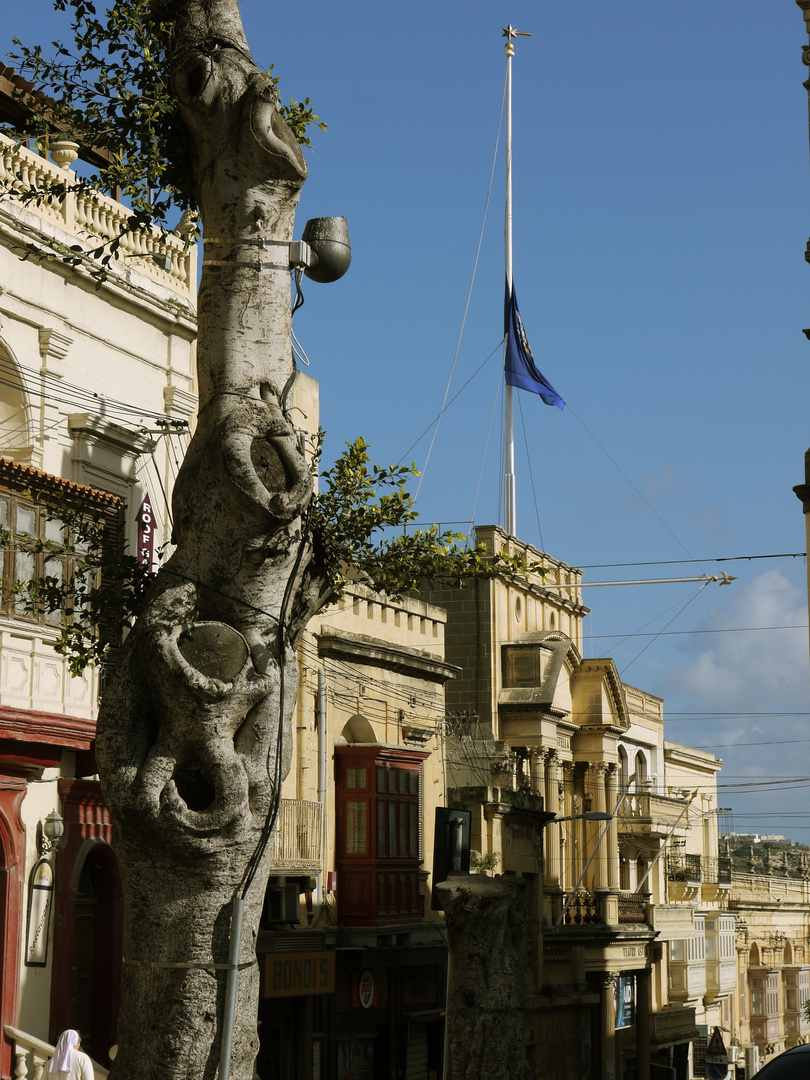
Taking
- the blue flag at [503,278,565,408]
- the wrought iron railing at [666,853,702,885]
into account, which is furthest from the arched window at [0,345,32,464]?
the wrought iron railing at [666,853,702,885]

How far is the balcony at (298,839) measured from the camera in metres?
23.7

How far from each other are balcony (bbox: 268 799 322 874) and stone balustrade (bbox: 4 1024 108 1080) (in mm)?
7292

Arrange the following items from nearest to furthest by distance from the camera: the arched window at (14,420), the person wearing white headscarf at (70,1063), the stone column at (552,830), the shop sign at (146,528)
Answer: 1. the person wearing white headscarf at (70,1063)
2. the arched window at (14,420)
3. the shop sign at (146,528)
4. the stone column at (552,830)

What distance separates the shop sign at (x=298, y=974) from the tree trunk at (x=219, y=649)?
15.8 meters

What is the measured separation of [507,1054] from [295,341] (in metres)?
9.08

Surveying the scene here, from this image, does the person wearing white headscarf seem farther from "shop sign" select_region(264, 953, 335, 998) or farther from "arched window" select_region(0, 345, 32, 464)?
"shop sign" select_region(264, 953, 335, 998)

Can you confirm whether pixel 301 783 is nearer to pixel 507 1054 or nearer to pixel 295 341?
pixel 507 1054

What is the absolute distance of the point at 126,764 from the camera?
24.6 ft

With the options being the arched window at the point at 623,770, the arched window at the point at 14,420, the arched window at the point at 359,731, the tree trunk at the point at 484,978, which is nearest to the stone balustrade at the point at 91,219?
the arched window at the point at 14,420

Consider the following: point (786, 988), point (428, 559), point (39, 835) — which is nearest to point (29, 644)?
point (39, 835)

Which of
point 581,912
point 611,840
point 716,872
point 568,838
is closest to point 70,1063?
point 581,912

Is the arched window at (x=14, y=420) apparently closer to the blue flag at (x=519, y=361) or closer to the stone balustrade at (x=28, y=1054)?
the stone balustrade at (x=28, y=1054)

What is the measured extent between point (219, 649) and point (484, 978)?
900 cm

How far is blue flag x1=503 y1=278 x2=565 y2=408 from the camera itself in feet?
125
